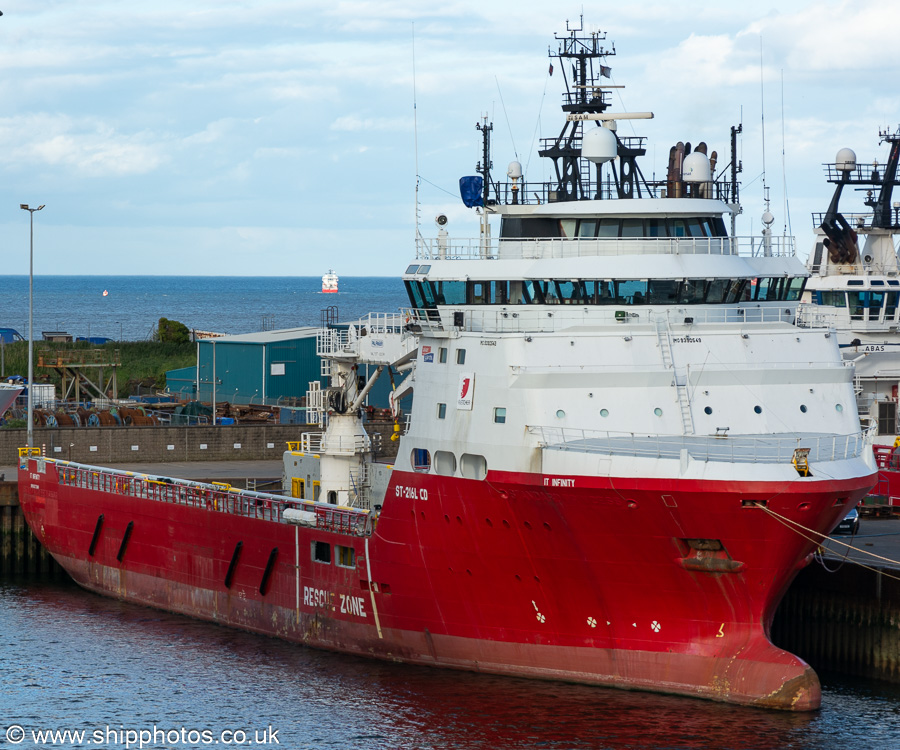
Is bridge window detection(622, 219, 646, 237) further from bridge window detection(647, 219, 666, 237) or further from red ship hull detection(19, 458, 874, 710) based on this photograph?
red ship hull detection(19, 458, 874, 710)

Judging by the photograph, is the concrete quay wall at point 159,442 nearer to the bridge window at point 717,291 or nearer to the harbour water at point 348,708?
the harbour water at point 348,708

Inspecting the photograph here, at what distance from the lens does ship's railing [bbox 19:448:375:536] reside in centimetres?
3394

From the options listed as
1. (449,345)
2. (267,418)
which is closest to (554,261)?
(449,345)

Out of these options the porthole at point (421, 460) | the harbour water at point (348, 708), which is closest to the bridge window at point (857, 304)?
A: the harbour water at point (348, 708)

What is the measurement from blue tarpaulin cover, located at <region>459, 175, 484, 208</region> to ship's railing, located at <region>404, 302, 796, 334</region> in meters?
3.13

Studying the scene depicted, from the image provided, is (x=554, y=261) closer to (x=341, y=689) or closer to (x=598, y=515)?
(x=598, y=515)

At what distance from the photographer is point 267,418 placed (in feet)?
189

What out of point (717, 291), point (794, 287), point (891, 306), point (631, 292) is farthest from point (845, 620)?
point (891, 306)

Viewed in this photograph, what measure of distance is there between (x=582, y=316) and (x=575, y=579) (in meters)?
5.84

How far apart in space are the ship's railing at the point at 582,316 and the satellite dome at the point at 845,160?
20.5 meters

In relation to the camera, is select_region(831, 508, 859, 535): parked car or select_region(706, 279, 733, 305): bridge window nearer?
select_region(706, 279, 733, 305): bridge window

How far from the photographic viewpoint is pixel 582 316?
102 feet

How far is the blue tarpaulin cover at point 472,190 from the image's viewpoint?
3391cm

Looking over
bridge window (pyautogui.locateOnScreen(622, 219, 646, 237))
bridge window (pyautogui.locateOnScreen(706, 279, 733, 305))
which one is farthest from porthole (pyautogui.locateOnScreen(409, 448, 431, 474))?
bridge window (pyautogui.locateOnScreen(706, 279, 733, 305))
